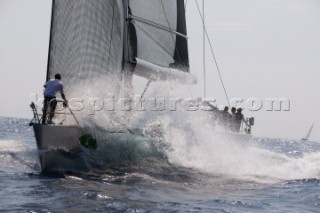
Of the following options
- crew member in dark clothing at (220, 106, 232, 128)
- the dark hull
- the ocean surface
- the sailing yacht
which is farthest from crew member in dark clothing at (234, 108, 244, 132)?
the dark hull

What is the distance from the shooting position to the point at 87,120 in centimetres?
1188

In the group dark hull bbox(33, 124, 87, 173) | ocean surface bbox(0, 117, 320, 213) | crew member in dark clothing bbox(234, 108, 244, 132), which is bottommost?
ocean surface bbox(0, 117, 320, 213)

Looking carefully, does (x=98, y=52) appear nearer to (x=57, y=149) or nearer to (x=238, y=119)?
(x=57, y=149)

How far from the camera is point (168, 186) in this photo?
Result: 9672 mm

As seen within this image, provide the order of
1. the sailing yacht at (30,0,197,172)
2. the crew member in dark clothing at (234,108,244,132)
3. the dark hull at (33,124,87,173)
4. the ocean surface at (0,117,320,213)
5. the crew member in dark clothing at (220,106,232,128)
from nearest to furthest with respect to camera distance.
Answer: the ocean surface at (0,117,320,213) → the dark hull at (33,124,87,173) → the sailing yacht at (30,0,197,172) → the crew member in dark clothing at (220,106,232,128) → the crew member in dark clothing at (234,108,244,132)

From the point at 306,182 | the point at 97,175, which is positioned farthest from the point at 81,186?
the point at 306,182

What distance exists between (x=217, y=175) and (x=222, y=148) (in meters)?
3.88

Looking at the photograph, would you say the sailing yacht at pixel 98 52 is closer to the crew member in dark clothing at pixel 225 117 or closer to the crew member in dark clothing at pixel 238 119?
the crew member in dark clothing at pixel 225 117

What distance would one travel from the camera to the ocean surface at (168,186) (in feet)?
25.4

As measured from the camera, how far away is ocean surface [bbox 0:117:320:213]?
7.74 meters

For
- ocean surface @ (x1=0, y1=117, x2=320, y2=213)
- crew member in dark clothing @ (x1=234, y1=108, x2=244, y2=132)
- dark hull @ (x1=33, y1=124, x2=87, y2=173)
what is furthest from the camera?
crew member in dark clothing @ (x1=234, y1=108, x2=244, y2=132)

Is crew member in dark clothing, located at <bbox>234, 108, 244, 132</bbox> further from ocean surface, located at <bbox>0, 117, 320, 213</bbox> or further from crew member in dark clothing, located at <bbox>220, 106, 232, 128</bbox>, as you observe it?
ocean surface, located at <bbox>0, 117, 320, 213</bbox>

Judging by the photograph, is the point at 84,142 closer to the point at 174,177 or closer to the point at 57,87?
the point at 57,87

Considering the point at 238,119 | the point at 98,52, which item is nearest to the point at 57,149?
the point at 98,52
